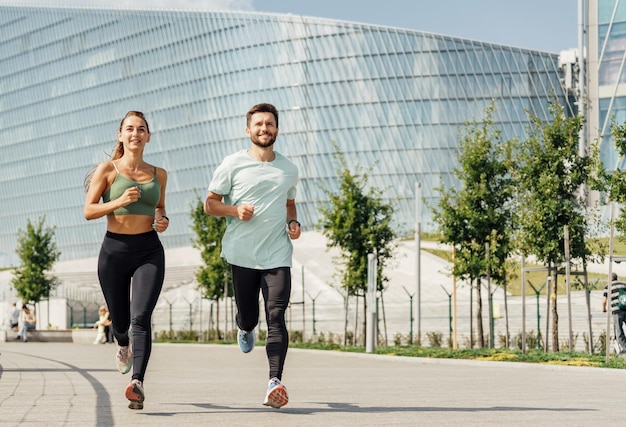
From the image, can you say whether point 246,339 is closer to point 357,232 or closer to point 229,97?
point 357,232

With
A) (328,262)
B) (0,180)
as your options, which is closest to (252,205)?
(328,262)

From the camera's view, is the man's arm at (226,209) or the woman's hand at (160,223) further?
the woman's hand at (160,223)

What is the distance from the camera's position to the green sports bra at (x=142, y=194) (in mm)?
8055

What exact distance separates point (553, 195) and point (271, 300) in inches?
615

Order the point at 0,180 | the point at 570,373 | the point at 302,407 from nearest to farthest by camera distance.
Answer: the point at 302,407 < the point at 570,373 < the point at 0,180

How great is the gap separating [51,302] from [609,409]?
51.4 metres

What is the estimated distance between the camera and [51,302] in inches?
2261

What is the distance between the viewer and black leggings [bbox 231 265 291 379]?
798cm

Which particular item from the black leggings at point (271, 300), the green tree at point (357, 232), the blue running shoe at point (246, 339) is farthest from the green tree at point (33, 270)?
the black leggings at point (271, 300)

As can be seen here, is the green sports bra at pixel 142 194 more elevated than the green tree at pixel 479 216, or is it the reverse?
the green tree at pixel 479 216

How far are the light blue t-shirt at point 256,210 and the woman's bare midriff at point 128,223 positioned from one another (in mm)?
550

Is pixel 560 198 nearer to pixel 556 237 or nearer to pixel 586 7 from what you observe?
pixel 556 237

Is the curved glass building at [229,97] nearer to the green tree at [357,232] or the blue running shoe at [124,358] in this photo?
the green tree at [357,232]

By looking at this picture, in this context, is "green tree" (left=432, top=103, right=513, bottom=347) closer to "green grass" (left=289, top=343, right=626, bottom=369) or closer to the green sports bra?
"green grass" (left=289, top=343, right=626, bottom=369)
